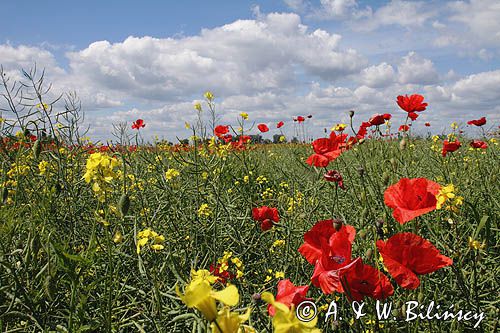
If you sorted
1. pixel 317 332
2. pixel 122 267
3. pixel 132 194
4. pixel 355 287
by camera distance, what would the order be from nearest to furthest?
pixel 317 332 < pixel 355 287 < pixel 122 267 < pixel 132 194

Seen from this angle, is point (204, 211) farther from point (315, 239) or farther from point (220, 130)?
point (315, 239)

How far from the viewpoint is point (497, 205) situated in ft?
7.22

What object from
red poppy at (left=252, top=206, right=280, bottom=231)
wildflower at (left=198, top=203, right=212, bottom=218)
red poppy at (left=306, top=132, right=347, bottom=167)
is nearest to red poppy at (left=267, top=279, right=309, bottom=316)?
red poppy at (left=306, top=132, right=347, bottom=167)

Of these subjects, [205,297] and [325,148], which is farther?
[325,148]

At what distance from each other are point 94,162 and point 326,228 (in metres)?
0.74

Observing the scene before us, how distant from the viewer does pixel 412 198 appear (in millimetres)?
1023

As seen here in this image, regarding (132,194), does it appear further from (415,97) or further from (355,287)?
(355,287)

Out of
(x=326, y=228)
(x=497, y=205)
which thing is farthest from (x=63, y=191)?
(x=497, y=205)

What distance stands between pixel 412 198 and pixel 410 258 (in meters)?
0.17

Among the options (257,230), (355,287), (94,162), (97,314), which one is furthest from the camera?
(257,230)

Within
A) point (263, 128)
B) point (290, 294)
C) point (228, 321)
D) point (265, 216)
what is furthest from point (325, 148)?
point (263, 128)

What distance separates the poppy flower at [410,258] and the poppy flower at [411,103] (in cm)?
152

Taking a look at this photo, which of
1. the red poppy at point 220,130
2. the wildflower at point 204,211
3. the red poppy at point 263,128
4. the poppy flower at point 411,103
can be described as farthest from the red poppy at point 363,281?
the red poppy at point 263,128

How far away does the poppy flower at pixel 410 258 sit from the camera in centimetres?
91
